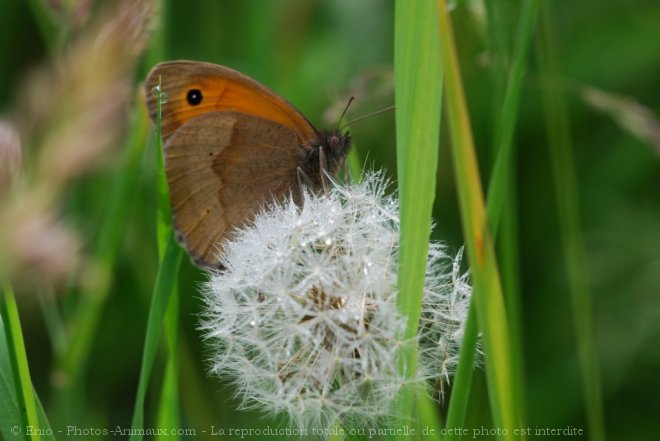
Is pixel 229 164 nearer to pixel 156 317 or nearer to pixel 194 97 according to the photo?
pixel 194 97

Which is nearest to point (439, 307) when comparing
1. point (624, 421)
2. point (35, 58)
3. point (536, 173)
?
point (624, 421)

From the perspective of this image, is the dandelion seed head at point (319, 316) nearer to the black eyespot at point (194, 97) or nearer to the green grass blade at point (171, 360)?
the green grass blade at point (171, 360)

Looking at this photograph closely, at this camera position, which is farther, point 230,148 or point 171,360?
point 230,148

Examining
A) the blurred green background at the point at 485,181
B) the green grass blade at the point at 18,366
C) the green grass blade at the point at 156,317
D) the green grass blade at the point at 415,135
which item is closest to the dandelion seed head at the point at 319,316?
the green grass blade at the point at 415,135

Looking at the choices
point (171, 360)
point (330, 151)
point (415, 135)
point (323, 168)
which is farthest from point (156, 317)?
point (330, 151)

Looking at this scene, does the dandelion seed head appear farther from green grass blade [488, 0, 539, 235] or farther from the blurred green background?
the blurred green background

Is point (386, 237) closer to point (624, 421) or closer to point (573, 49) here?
point (624, 421)

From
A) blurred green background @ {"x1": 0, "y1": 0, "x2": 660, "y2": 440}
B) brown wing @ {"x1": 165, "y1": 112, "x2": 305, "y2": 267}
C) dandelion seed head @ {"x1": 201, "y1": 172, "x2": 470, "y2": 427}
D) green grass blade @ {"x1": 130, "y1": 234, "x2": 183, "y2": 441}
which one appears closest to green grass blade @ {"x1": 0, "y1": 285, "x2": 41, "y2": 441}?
green grass blade @ {"x1": 130, "y1": 234, "x2": 183, "y2": 441}
